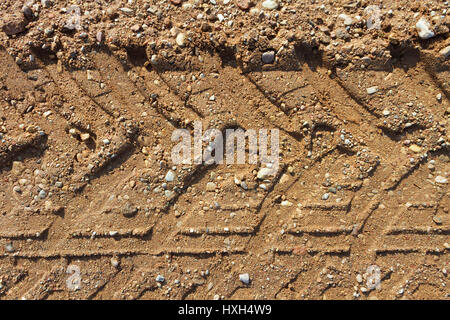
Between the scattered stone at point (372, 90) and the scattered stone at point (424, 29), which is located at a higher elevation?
the scattered stone at point (424, 29)

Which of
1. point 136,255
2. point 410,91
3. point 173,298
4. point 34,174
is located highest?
point 410,91

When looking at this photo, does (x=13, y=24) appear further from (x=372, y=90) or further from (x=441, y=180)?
(x=441, y=180)

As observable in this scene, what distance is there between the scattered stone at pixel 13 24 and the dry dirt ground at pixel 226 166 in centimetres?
2

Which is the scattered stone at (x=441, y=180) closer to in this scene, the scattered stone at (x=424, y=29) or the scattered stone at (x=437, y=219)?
the scattered stone at (x=437, y=219)

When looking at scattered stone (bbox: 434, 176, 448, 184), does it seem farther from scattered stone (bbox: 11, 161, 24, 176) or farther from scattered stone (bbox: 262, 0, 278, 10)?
scattered stone (bbox: 11, 161, 24, 176)

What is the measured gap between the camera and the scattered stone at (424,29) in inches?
64.7

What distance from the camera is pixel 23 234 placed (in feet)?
5.85

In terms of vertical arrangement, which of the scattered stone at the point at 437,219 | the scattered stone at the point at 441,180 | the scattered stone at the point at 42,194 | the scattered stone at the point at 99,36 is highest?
the scattered stone at the point at 99,36

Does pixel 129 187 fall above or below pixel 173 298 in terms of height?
above

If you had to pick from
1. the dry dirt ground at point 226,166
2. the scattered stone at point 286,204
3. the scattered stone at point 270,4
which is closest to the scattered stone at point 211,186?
the dry dirt ground at point 226,166

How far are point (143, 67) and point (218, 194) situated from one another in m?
0.99

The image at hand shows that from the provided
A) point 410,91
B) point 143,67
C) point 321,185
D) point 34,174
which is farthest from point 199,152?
point 410,91

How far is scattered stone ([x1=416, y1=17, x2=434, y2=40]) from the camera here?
1643mm

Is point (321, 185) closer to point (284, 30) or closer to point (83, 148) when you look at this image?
point (284, 30)
